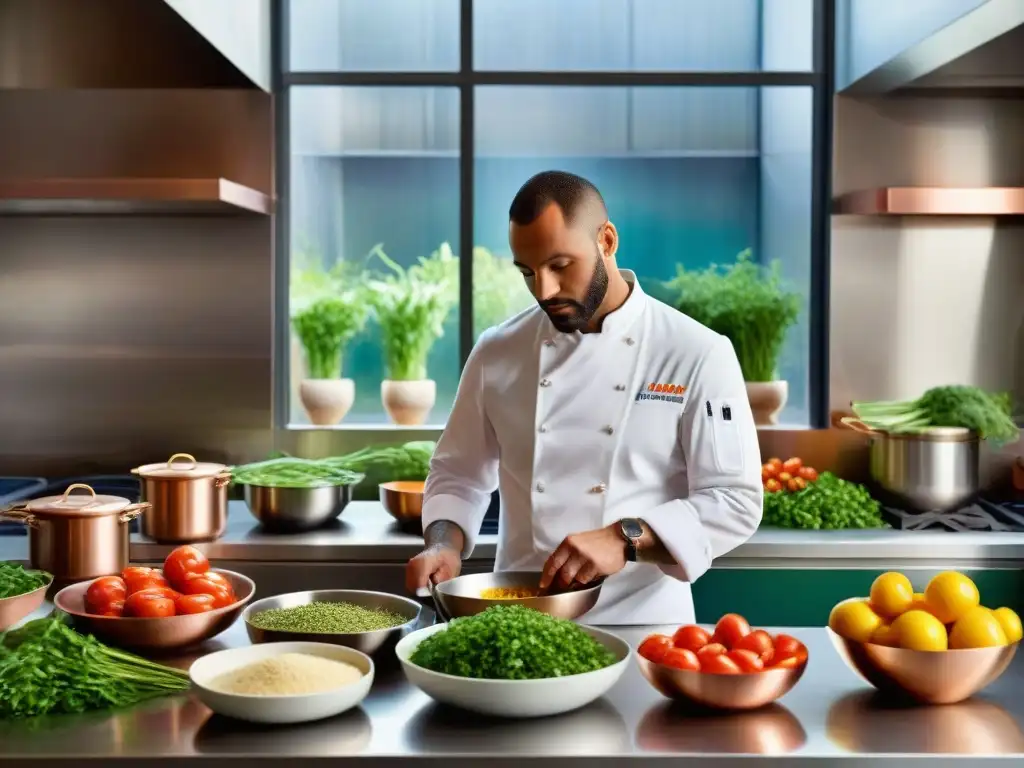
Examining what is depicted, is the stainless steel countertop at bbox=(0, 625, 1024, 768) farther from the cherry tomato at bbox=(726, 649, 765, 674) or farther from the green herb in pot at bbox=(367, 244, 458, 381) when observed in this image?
the green herb in pot at bbox=(367, 244, 458, 381)

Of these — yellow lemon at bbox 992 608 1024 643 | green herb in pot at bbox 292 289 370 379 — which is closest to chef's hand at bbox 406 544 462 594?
yellow lemon at bbox 992 608 1024 643

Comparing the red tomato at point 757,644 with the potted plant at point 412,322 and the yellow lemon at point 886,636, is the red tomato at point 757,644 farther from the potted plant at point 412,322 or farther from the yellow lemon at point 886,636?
the potted plant at point 412,322

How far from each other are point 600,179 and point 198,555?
93.9 inches

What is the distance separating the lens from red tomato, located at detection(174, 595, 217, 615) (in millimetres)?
1873

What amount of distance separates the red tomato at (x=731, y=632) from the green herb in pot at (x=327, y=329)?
2438 mm

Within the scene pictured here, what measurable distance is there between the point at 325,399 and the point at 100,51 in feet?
4.37

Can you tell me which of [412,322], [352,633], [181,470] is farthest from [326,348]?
[352,633]

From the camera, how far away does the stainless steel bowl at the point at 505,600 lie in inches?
71.4

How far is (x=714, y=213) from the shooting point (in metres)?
4.04

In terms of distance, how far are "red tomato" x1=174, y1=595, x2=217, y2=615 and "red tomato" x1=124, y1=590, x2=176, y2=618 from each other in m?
0.01

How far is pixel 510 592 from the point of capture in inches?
77.3

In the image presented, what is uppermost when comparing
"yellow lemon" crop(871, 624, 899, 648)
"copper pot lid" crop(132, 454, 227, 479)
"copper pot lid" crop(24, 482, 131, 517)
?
"copper pot lid" crop(132, 454, 227, 479)

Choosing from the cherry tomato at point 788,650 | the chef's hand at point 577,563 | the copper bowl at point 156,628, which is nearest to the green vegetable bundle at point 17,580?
the copper bowl at point 156,628

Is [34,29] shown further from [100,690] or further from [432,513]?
[100,690]
